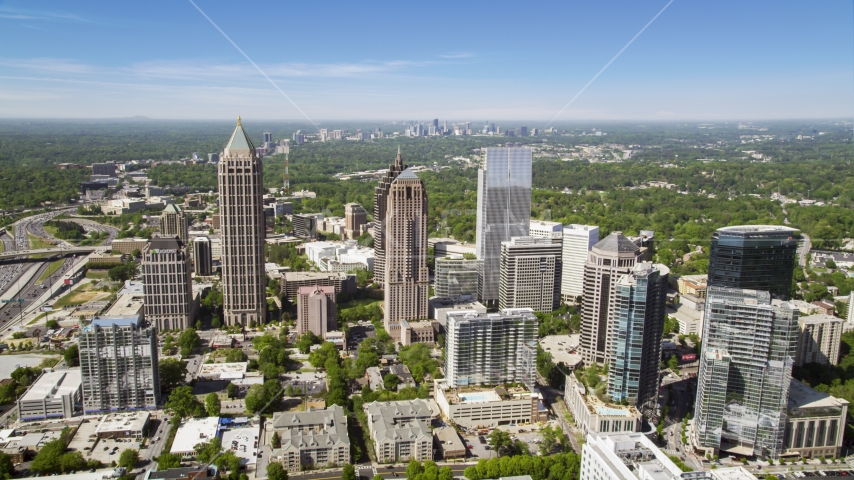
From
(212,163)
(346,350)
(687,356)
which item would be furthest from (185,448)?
(212,163)

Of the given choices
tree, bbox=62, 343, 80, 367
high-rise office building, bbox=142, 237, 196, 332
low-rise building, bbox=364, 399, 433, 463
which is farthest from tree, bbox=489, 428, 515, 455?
high-rise office building, bbox=142, 237, 196, 332

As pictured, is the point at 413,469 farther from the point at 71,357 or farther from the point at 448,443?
the point at 71,357

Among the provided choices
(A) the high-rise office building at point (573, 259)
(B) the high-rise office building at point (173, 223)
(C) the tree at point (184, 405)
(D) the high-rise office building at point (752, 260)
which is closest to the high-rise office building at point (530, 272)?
(A) the high-rise office building at point (573, 259)

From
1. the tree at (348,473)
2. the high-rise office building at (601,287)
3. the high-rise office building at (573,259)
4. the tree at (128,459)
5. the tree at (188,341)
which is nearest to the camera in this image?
the tree at (348,473)

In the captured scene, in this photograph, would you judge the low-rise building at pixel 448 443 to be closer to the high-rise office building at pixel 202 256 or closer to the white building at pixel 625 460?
the white building at pixel 625 460

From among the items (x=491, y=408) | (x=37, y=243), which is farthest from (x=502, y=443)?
(x=37, y=243)

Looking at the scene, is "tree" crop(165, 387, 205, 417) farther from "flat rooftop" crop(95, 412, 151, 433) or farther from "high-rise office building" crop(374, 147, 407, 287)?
"high-rise office building" crop(374, 147, 407, 287)
